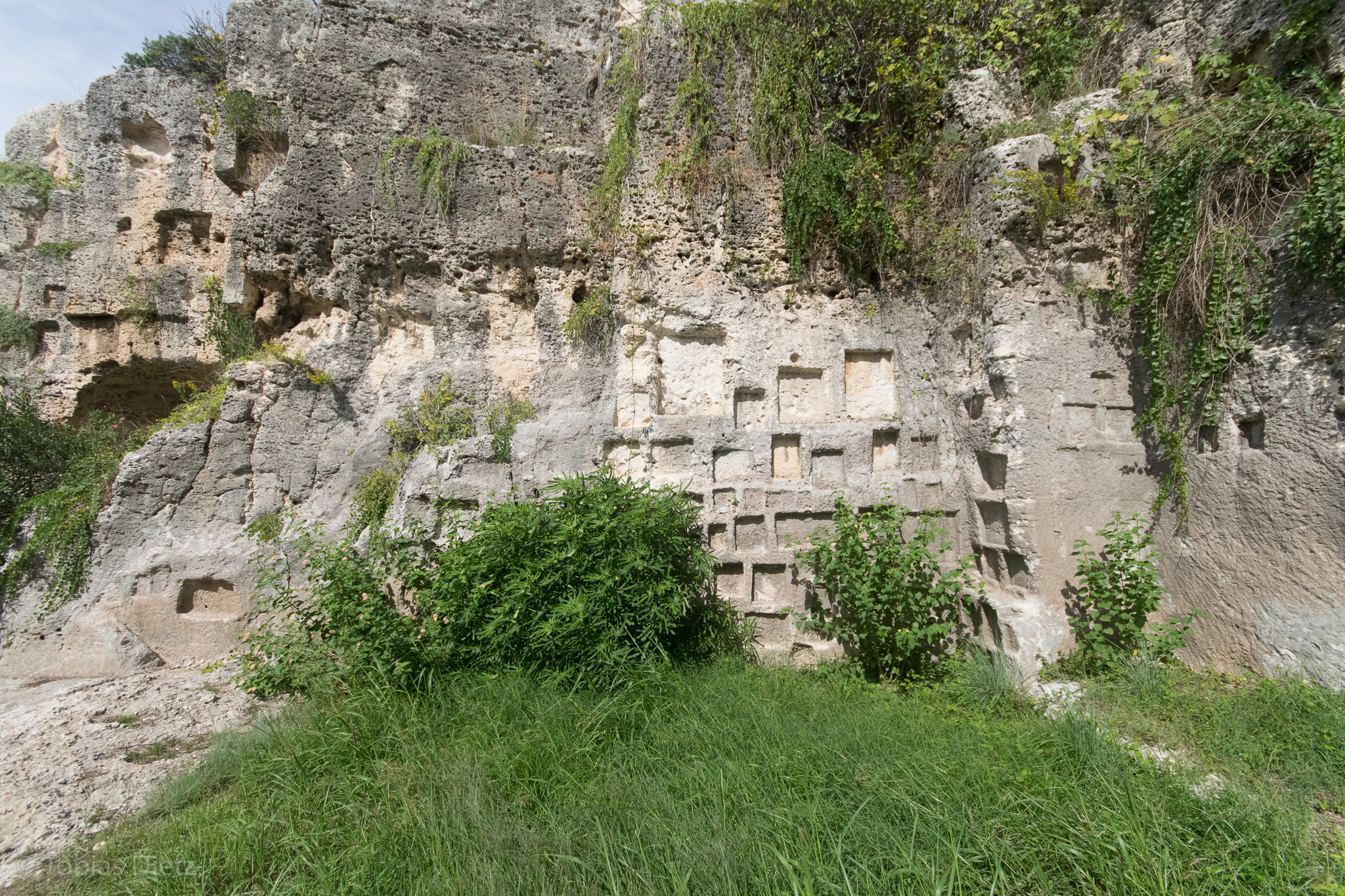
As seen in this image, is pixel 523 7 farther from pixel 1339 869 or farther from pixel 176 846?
pixel 1339 869

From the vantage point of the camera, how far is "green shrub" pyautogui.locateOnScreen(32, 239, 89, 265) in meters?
7.31

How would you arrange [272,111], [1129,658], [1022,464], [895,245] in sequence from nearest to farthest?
[1129,658], [1022,464], [895,245], [272,111]

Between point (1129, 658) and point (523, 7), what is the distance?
8.24 meters

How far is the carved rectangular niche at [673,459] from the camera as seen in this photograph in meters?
5.11

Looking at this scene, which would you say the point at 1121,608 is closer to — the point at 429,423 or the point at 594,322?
the point at 594,322

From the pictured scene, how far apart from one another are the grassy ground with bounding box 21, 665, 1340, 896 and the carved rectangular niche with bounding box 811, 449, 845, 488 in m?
1.92

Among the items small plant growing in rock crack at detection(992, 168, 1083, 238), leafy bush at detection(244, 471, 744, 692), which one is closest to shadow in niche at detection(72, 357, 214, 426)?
leafy bush at detection(244, 471, 744, 692)

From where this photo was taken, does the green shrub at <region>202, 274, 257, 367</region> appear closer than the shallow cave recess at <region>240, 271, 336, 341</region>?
No

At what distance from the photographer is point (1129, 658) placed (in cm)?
405

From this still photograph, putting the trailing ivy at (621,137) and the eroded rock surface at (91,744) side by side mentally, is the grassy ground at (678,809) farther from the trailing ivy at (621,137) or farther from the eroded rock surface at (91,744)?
the trailing ivy at (621,137)

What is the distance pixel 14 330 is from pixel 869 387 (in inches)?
370

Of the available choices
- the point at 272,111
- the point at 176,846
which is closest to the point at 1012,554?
the point at 176,846

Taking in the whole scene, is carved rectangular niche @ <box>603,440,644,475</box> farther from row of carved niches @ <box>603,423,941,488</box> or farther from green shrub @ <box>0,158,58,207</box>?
green shrub @ <box>0,158,58,207</box>

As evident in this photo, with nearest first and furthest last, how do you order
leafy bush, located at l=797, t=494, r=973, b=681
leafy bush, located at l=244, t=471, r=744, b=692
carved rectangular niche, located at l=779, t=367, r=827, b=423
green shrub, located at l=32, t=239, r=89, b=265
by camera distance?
leafy bush, located at l=244, t=471, r=744, b=692 < leafy bush, located at l=797, t=494, r=973, b=681 < carved rectangular niche, located at l=779, t=367, r=827, b=423 < green shrub, located at l=32, t=239, r=89, b=265
